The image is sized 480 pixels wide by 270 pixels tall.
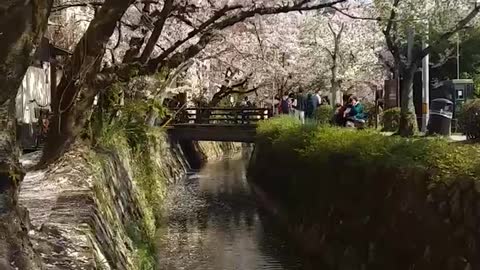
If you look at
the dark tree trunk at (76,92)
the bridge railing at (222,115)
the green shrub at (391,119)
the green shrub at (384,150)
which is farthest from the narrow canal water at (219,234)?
the bridge railing at (222,115)

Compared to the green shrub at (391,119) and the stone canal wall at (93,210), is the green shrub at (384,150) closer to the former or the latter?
the stone canal wall at (93,210)

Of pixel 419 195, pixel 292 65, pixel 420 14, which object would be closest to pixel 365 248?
pixel 419 195

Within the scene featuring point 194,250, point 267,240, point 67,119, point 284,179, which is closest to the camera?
point 67,119

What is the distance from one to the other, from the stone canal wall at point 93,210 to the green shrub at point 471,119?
19.1 ft

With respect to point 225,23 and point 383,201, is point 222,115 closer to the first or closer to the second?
point 225,23

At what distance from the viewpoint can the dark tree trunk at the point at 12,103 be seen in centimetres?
442

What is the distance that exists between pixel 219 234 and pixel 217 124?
1479 centimetres

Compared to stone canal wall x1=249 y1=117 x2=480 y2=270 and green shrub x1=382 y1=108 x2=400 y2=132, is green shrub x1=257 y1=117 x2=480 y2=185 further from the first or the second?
green shrub x1=382 y1=108 x2=400 y2=132

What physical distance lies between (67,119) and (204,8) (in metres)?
8.86

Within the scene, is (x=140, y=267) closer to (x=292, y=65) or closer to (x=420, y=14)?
(x=420, y=14)

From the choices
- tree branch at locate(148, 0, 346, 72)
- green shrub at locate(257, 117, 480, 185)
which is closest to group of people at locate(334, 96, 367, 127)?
green shrub at locate(257, 117, 480, 185)

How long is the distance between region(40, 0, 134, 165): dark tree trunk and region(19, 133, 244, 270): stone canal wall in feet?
1.22

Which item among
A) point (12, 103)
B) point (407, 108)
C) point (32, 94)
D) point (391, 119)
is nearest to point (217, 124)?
point (391, 119)

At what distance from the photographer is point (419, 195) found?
819 cm
